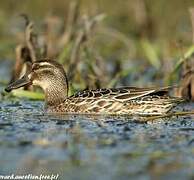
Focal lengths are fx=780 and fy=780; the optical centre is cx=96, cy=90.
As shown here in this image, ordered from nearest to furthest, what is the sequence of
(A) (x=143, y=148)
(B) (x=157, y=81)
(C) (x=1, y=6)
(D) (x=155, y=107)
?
(A) (x=143, y=148) < (D) (x=155, y=107) < (B) (x=157, y=81) < (C) (x=1, y=6)

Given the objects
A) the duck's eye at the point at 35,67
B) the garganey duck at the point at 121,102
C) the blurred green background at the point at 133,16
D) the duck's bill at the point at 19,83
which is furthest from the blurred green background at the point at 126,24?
the garganey duck at the point at 121,102

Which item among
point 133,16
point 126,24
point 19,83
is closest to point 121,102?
point 19,83

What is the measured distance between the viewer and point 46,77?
1075 centimetres

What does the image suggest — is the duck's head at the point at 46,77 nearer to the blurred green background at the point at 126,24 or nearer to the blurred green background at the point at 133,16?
the blurred green background at the point at 126,24

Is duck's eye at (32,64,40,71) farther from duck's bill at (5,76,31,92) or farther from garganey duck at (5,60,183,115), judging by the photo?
garganey duck at (5,60,183,115)

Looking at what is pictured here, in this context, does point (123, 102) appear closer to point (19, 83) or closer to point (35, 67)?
point (35, 67)

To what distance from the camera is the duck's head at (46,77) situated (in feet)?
34.8

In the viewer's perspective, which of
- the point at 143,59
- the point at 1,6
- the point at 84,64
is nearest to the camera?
the point at 84,64

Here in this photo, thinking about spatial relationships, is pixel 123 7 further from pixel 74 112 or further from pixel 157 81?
pixel 74 112

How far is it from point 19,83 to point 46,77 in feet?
1.26

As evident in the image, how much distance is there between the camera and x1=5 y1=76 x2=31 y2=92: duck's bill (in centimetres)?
1073

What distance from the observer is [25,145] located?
735 centimetres

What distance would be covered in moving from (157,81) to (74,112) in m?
3.58

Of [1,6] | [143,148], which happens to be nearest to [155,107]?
[143,148]
